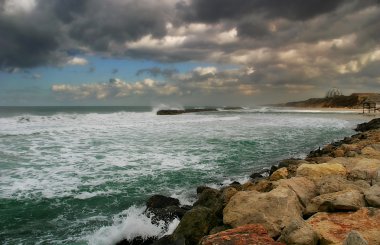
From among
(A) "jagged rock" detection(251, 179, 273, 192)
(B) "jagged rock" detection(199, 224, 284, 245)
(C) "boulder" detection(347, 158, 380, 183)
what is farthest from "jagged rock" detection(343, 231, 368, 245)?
(C) "boulder" detection(347, 158, 380, 183)

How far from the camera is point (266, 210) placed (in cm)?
551

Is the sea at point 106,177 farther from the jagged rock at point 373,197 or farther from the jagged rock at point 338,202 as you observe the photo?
the jagged rock at point 373,197

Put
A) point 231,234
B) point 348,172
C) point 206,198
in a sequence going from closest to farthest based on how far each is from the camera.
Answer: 1. point 231,234
2. point 206,198
3. point 348,172

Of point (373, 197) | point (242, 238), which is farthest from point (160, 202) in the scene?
point (373, 197)

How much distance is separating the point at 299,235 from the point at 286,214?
1.23 meters

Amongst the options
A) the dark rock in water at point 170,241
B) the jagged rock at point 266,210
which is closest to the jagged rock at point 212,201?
the jagged rock at point 266,210

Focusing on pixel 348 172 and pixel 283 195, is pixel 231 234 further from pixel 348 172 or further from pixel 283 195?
pixel 348 172

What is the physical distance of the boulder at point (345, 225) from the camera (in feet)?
14.3

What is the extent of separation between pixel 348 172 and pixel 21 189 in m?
9.14

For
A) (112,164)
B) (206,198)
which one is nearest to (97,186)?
(112,164)

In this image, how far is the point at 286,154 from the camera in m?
15.2

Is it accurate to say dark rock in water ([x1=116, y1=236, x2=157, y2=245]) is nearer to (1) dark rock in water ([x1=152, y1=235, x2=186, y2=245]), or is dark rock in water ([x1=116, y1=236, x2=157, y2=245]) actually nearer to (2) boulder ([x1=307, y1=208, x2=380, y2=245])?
(1) dark rock in water ([x1=152, y1=235, x2=186, y2=245])

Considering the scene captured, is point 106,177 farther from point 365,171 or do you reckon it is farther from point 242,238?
point 365,171

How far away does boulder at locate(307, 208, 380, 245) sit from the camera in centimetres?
434
